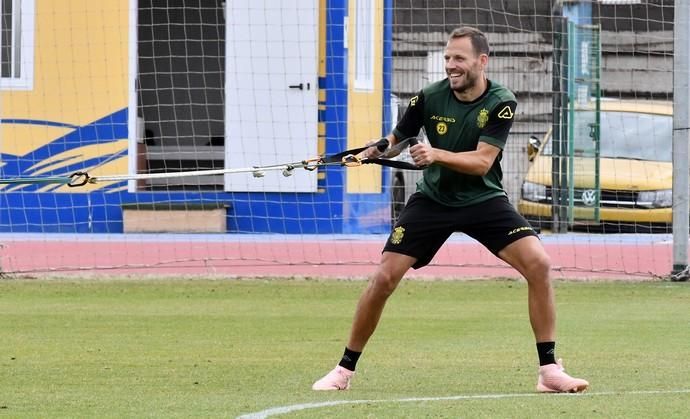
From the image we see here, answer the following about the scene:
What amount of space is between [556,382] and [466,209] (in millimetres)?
968

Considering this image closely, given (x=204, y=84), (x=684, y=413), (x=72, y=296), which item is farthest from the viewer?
(x=204, y=84)

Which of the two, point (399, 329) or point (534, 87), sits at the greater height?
point (534, 87)

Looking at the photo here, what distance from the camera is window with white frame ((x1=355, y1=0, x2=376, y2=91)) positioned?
60.5 ft

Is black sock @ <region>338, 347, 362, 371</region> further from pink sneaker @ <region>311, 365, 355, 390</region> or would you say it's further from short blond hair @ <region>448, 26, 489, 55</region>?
short blond hair @ <region>448, 26, 489, 55</region>

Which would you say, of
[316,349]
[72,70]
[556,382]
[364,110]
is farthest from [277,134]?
[556,382]

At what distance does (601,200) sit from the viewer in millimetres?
18875

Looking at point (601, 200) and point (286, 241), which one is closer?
point (286, 241)

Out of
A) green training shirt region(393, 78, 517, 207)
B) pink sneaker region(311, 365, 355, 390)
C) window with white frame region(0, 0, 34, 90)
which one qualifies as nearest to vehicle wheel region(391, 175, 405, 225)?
window with white frame region(0, 0, 34, 90)

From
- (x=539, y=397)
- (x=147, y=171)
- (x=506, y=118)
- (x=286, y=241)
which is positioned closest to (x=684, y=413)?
(x=539, y=397)

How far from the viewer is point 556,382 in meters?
7.71

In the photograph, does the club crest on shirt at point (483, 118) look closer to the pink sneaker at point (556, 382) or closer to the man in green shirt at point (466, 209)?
the man in green shirt at point (466, 209)

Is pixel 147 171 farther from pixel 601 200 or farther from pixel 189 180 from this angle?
pixel 601 200

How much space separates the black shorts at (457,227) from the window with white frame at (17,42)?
11.8 meters

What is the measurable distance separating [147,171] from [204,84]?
1742 mm
